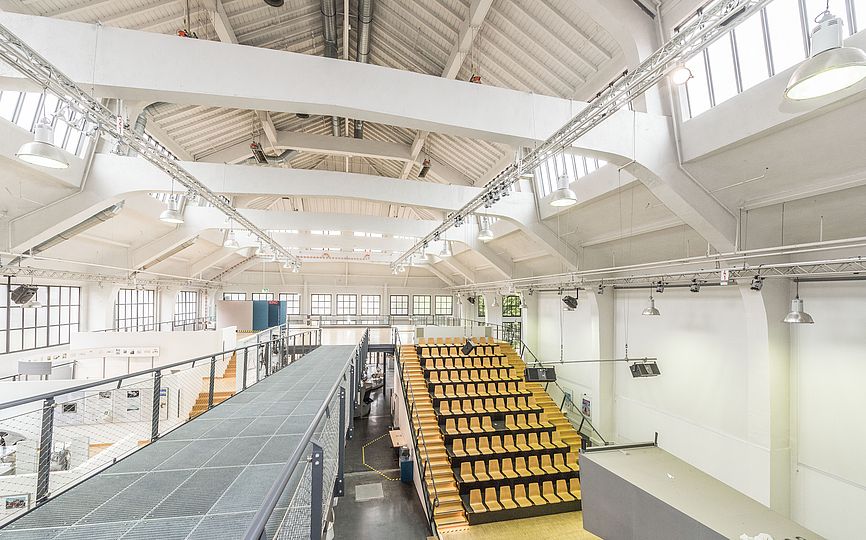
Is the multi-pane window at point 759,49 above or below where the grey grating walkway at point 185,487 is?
above

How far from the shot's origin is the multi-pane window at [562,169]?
9.26 meters

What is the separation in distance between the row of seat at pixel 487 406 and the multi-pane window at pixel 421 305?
14869 mm

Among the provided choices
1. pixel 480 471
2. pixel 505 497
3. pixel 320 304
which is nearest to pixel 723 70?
pixel 505 497

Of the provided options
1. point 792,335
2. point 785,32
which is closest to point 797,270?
point 792,335

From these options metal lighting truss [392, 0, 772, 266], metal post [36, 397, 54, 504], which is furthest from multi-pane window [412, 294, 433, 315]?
metal post [36, 397, 54, 504]

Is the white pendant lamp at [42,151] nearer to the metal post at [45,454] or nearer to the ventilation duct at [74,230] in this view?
the metal post at [45,454]

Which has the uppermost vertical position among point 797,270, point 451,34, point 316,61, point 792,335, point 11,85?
point 451,34

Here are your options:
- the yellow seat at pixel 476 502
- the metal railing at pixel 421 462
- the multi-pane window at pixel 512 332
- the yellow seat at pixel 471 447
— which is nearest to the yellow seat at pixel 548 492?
the yellow seat at pixel 476 502

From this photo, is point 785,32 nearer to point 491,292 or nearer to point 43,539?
point 43,539

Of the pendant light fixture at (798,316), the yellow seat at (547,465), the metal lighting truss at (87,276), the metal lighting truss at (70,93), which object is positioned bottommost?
the yellow seat at (547,465)

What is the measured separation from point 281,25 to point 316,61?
457 cm

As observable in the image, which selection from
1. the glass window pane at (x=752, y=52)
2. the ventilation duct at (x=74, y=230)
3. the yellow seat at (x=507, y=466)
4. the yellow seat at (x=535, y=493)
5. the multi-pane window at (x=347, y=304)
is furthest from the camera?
the multi-pane window at (x=347, y=304)

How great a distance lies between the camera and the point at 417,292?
92.2ft

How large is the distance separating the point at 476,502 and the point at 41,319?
13715 millimetres
